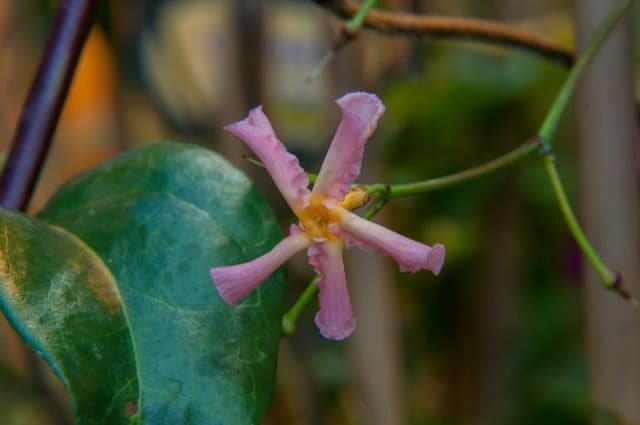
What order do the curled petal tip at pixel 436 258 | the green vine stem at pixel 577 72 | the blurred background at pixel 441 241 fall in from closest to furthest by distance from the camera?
the curled petal tip at pixel 436 258 < the green vine stem at pixel 577 72 < the blurred background at pixel 441 241

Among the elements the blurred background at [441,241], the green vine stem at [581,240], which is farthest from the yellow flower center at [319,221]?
the blurred background at [441,241]

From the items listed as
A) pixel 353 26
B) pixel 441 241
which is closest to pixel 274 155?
pixel 353 26

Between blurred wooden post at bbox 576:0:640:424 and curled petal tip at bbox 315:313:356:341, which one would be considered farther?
blurred wooden post at bbox 576:0:640:424

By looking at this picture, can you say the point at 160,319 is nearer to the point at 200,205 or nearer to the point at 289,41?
the point at 200,205

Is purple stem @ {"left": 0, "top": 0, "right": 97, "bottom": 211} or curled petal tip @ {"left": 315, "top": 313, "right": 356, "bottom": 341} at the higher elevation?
purple stem @ {"left": 0, "top": 0, "right": 97, "bottom": 211}

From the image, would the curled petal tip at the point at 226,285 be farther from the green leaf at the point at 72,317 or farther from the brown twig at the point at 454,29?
the brown twig at the point at 454,29

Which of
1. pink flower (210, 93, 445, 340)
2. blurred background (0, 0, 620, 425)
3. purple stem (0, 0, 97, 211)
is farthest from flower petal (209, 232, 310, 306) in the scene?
blurred background (0, 0, 620, 425)

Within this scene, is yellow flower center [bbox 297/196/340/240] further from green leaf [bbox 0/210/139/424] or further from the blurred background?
the blurred background
